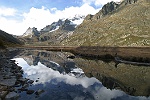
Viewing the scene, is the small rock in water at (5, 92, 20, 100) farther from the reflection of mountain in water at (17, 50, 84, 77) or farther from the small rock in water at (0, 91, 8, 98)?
the reflection of mountain in water at (17, 50, 84, 77)

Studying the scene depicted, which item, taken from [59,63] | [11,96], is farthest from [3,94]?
[59,63]

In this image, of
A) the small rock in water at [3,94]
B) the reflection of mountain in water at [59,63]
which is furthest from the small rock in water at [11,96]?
the reflection of mountain in water at [59,63]

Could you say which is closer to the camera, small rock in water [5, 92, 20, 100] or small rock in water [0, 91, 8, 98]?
small rock in water [5, 92, 20, 100]

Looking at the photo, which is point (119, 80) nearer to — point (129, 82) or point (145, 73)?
point (129, 82)

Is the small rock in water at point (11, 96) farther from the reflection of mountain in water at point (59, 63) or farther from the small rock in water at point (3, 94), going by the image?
the reflection of mountain in water at point (59, 63)

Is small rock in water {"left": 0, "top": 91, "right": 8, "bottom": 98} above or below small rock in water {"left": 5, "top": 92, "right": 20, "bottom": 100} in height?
above

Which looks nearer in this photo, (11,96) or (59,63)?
(11,96)

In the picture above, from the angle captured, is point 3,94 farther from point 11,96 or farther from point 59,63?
point 59,63

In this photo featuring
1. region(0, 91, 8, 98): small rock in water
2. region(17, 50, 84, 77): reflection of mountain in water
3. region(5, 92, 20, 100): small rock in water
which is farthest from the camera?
region(17, 50, 84, 77): reflection of mountain in water

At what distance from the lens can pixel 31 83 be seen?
5106 cm

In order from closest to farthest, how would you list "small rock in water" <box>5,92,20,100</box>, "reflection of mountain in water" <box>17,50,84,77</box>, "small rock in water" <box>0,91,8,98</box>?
"small rock in water" <box>5,92,20,100</box>, "small rock in water" <box>0,91,8,98</box>, "reflection of mountain in water" <box>17,50,84,77</box>

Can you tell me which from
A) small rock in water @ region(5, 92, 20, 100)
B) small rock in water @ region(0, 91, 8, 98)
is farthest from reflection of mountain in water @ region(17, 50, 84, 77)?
small rock in water @ region(0, 91, 8, 98)

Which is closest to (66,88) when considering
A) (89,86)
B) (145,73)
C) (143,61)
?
(89,86)

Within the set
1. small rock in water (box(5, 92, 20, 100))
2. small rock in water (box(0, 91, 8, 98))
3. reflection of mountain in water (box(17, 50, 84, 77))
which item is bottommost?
reflection of mountain in water (box(17, 50, 84, 77))
